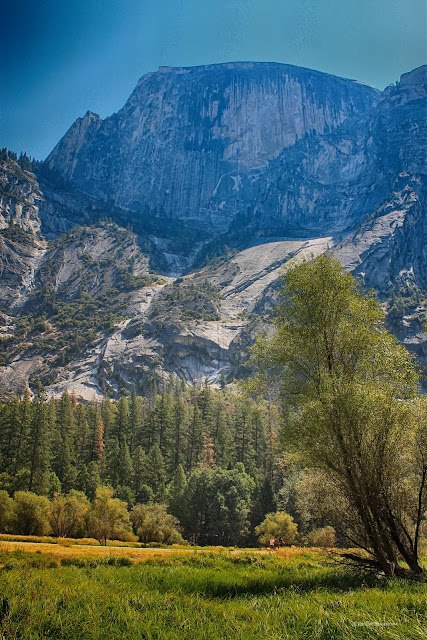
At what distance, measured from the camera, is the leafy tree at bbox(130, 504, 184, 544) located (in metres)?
39.0

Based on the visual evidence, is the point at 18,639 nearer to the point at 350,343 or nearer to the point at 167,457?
the point at 350,343

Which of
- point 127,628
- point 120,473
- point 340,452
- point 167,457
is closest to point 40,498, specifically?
point 120,473

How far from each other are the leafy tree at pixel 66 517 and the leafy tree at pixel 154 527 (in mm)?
5797

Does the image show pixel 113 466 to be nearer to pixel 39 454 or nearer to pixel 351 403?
pixel 39 454

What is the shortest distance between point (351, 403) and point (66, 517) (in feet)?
118

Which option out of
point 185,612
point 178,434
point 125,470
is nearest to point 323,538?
point 125,470

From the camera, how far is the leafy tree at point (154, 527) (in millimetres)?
39031

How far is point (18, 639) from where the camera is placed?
411 cm

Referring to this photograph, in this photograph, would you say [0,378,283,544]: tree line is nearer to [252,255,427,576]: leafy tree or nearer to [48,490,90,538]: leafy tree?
[48,490,90,538]: leafy tree

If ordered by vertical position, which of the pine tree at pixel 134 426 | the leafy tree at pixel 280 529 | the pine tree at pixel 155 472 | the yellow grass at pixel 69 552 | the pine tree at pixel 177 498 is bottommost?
the leafy tree at pixel 280 529

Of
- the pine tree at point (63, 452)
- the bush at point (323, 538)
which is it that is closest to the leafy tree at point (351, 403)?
the bush at point (323, 538)

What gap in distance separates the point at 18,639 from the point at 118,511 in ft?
126

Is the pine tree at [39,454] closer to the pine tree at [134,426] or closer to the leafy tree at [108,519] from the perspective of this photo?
the leafy tree at [108,519]

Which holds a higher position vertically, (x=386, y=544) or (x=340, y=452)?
(x=340, y=452)
